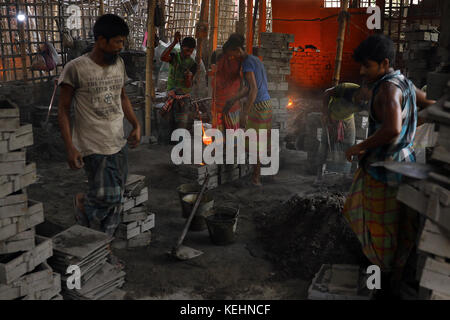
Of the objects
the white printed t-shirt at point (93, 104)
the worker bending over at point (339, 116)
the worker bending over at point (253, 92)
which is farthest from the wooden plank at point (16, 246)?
the worker bending over at point (253, 92)

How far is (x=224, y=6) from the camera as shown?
1898cm

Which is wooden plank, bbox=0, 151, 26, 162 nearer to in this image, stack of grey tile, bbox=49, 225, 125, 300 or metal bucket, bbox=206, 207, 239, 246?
stack of grey tile, bbox=49, 225, 125, 300

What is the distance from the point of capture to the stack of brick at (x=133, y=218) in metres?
4.61

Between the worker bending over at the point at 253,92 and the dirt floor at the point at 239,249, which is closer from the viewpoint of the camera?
the dirt floor at the point at 239,249

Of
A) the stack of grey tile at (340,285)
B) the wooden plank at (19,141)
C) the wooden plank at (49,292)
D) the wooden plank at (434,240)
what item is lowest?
the stack of grey tile at (340,285)

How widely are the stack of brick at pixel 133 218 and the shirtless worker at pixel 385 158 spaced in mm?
2242

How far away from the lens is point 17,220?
3123mm

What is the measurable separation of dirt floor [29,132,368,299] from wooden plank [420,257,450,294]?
1.25 meters

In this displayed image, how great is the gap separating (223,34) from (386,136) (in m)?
16.6

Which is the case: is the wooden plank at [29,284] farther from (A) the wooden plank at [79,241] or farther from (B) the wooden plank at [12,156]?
(B) the wooden plank at [12,156]

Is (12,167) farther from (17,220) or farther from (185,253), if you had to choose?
(185,253)

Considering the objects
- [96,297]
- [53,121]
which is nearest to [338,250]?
[96,297]

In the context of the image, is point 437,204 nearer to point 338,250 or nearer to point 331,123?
point 338,250

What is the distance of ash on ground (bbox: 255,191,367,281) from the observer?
14.1ft
